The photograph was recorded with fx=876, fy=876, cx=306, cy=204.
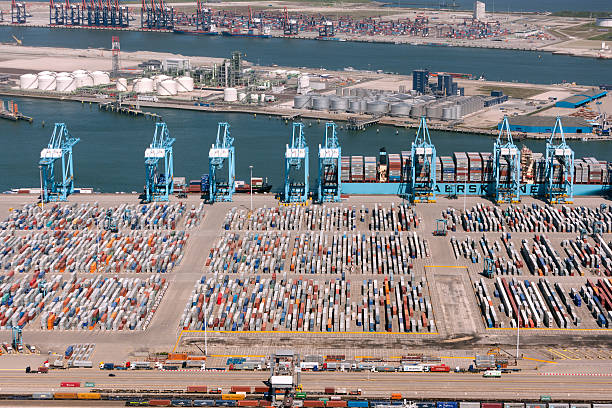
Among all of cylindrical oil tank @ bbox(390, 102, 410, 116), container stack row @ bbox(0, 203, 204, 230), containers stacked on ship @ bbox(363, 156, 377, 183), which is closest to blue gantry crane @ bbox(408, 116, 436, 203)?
containers stacked on ship @ bbox(363, 156, 377, 183)

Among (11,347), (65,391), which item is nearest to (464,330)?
(65,391)

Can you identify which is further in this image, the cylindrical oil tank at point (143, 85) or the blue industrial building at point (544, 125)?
the cylindrical oil tank at point (143, 85)

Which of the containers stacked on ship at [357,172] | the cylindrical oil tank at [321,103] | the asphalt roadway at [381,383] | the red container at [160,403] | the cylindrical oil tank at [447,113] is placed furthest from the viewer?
the cylindrical oil tank at [321,103]

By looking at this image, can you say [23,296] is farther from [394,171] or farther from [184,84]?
[184,84]

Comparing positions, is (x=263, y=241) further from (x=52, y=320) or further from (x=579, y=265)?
(x=579, y=265)

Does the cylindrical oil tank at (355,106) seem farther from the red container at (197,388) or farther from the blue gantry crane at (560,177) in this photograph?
the red container at (197,388)

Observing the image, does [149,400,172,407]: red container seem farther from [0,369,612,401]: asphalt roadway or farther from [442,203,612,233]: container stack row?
[442,203,612,233]: container stack row

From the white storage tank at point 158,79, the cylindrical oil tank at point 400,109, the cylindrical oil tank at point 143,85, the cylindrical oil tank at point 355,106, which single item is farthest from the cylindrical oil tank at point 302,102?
the cylindrical oil tank at point 143,85
